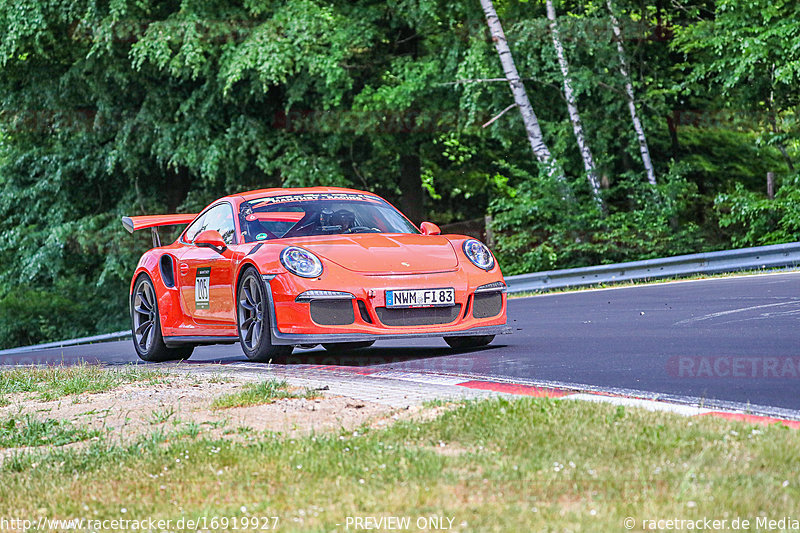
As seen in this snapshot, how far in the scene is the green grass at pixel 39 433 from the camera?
20.2 feet

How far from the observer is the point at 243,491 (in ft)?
14.9

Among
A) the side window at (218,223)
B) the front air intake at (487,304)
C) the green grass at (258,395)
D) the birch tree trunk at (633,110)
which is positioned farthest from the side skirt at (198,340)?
the birch tree trunk at (633,110)

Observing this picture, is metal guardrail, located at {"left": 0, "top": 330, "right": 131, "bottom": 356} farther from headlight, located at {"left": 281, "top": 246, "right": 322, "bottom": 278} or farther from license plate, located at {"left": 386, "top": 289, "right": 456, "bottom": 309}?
license plate, located at {"left": 386, "top": 289, "right": 456, "bottom": 309}

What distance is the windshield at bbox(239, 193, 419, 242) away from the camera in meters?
10.0

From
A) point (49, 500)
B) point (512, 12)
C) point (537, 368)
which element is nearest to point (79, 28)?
point (512, 12)

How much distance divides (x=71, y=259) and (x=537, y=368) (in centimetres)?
2388

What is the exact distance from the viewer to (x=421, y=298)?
896 cm

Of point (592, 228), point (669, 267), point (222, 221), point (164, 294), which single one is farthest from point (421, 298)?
point (592, 228)

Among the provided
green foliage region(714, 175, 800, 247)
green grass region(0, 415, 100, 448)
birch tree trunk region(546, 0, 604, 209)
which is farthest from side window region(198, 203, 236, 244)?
birch tree trunk region(546, 0, 604, 209)

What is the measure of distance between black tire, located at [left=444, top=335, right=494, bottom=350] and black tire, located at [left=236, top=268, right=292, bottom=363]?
151 centimetres

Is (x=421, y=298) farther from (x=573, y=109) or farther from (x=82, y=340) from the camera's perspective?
(x=573, y=109)

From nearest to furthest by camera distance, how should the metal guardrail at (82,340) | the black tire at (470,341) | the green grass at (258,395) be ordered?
the green grass at (258,395)
the black tire at (470,341)
the metal guardrail at (82,340)

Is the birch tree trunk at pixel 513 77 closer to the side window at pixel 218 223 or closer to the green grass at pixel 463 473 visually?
the side window at pixel 218 223

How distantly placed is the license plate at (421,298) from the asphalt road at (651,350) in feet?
→ 1.54
